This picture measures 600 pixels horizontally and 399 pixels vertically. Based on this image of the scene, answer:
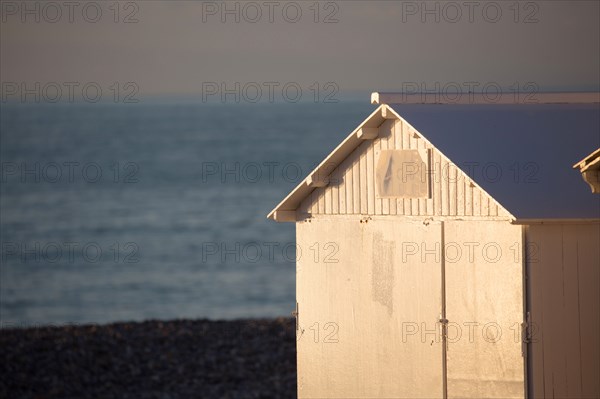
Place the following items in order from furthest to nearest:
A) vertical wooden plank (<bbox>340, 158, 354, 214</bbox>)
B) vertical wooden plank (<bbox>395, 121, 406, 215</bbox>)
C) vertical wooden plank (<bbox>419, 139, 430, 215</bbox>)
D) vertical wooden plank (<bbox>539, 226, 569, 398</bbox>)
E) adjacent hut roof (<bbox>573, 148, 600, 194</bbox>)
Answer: vertical wooden plank (<bbox>340, 158, 354, 214</bbox>)
vertical wooden plank (<bbox>395, 121, 406, 215</bbox>)
vertical wooden plank (<bbox>419, 139, 430, 215</bbox>)
vertical wooden plank (<bbox>539, 226, 569, 398</bbox>)
adjacent hut roof (<bbox>573, 148, 600, 194</bbox>)

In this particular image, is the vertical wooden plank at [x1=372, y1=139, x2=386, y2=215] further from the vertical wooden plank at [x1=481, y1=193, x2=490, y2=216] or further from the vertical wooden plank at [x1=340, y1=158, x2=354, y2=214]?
the vertical wooden plank at [x1=481, y1=193, x2=490, y2=216]

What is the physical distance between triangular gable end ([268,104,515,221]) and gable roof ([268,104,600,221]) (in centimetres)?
3

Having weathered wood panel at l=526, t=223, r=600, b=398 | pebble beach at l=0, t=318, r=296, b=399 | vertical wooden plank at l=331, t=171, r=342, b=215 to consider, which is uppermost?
vertical wooden plank at l=331, t=171, r=342, b=215

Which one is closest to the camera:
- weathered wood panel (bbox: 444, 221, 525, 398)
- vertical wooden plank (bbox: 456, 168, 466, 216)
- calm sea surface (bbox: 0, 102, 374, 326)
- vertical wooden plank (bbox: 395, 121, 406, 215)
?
weathered wood panel (bbox: 444, 221, 525, 398)

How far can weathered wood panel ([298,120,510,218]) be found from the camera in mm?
14883

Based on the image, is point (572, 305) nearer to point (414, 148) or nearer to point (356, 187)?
point (414, 148)

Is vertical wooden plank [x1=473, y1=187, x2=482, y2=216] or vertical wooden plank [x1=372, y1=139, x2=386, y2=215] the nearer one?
vertical wooden plank [x1=473, y1=187, x2=482, y2=216]

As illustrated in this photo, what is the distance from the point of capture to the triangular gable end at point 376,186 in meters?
14.9

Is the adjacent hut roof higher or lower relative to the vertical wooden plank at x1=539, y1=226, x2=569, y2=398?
higher

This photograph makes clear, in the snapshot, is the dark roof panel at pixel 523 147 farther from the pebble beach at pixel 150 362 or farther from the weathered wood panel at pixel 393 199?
the pebble beach at pixel 150 362

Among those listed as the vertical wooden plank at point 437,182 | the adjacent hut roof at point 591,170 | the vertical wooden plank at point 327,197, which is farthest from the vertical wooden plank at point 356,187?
the adjacent hut roof at point 591,170

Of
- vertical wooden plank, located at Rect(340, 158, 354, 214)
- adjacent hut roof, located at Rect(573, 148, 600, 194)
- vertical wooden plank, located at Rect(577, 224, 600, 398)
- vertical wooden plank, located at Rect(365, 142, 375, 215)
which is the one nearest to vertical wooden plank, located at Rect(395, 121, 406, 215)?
Result: vertical wooden plank, located at Rect(365, 142, 375, 215)

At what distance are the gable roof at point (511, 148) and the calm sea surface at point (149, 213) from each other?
2764cm

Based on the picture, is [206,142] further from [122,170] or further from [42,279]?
[42,279]
